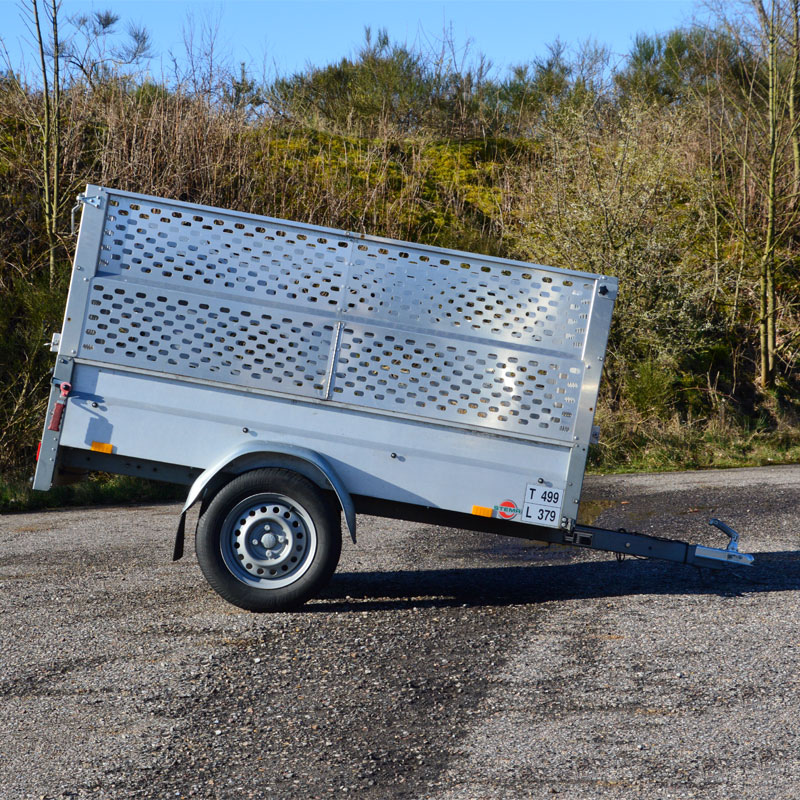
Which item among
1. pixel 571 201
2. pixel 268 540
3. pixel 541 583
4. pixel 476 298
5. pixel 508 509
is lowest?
pixel 541 583

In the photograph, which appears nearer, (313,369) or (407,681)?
(407,681)

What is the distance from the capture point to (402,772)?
367 cm

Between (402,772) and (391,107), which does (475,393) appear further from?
(391,107)

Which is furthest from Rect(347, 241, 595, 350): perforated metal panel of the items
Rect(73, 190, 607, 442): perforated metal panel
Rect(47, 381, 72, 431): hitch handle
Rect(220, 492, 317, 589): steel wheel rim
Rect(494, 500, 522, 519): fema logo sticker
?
Rect(47, 381, 72, 431): hitch handle

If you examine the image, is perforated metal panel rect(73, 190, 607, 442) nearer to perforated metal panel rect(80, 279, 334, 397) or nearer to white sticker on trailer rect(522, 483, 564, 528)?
perforated metal panel rect(80, 279, 334, 397)

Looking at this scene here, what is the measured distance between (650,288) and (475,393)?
1057cm

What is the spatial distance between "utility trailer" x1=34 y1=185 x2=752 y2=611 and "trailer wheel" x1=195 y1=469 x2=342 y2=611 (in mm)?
18

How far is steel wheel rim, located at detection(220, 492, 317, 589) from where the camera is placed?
5746 mm

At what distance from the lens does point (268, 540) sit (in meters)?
5.74

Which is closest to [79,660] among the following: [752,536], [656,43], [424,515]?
[424,515]

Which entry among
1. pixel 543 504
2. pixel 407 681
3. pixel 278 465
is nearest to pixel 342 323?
pixel 278 465

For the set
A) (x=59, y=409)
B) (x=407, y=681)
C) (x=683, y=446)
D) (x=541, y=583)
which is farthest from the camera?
(x=683, y=446)

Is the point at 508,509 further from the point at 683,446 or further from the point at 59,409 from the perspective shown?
the point at 683,446

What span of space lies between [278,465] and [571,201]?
12.0 metres
